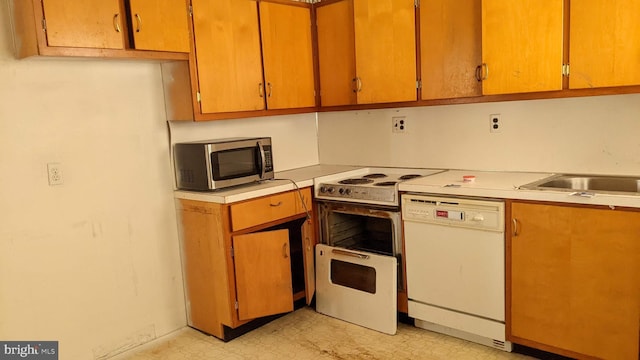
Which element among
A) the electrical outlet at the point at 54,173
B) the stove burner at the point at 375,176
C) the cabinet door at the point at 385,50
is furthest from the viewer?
the stove burner at the point at 375,176

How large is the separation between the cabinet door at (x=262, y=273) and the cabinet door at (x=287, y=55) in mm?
920

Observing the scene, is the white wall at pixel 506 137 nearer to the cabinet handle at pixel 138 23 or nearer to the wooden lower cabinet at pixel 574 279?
the wooden lower cabinet at pixel 574 279

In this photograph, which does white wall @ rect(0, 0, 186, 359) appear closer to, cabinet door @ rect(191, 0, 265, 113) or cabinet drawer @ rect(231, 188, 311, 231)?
cabinet door @ rect(191, 0, 265, 113)

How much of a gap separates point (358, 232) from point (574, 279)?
1.42 m

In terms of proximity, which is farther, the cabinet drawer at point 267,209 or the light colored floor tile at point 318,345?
the cabinet drawer at point 267,209

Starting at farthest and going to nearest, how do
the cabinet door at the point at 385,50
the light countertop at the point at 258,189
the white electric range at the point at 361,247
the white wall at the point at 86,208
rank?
the cabinet door at the point at 385,50
the white electric range at the point at 361,247
the light countertop at the point at 258,189
the white wall at the point at 86,208

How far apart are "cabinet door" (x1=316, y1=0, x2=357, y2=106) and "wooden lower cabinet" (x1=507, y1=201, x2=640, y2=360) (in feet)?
4.83

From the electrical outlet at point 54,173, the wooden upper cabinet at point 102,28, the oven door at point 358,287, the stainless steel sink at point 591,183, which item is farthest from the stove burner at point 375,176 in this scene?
the electrical outlet at point 54,173

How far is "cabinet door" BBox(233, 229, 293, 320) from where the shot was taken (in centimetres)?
296

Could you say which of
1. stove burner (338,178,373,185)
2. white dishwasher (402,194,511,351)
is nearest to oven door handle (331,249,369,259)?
white dishwasher (402,194,511,351)

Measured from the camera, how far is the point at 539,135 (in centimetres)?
293

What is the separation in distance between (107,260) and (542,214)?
2342 mm

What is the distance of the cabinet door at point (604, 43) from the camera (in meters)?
2.32

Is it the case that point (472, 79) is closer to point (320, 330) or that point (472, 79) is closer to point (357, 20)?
point (357, 20)
